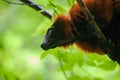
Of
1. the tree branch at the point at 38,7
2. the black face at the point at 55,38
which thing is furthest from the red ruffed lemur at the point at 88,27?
the tree branch at the point at 38,7

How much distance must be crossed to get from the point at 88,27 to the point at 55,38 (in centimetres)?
19

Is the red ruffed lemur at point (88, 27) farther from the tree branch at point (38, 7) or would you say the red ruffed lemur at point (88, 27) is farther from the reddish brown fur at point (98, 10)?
the tree branch at point (38, 7)

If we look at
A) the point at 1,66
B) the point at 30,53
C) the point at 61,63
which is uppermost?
the point at 1,66

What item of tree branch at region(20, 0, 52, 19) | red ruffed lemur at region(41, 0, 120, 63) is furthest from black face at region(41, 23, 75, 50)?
tree branch at region(20, 0, 52, 19)

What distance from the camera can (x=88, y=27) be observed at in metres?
2.50

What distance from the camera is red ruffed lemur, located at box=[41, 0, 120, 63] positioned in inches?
98.8

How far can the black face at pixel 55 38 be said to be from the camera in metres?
2.43

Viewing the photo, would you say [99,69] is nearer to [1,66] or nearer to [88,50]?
[88,50]

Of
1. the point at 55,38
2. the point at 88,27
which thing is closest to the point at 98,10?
the point at 88,27

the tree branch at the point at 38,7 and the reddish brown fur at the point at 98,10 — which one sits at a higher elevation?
the tree branch at the point at 38,7

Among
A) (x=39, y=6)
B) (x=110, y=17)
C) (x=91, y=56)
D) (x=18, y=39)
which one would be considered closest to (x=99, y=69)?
(x=91, y=56)

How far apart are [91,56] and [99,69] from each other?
0.12m

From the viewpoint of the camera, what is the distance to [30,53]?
4207 millimetres

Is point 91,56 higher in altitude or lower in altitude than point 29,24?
higher
